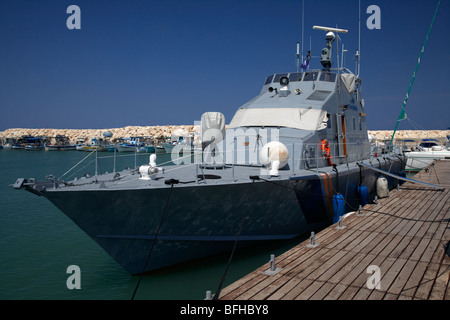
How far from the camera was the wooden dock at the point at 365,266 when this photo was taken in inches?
182

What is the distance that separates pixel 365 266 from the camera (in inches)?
218

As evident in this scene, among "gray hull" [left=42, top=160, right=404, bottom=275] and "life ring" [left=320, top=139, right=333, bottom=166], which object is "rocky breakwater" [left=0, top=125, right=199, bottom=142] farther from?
"gray hull" [left=42, top=160, right=404, bottom=275]

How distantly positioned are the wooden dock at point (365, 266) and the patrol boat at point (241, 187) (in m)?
1.13

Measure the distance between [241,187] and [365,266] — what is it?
2721 millimetres

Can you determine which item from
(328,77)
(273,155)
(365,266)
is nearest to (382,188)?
(328,77)

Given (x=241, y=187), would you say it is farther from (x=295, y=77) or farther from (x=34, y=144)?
(x=34, y=144)

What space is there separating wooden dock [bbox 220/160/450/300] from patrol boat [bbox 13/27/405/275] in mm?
1125

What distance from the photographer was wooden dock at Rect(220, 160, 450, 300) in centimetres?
462

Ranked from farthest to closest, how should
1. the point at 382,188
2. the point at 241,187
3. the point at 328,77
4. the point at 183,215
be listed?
the point at 382,188
the point at 328,77
the point at 241,187
the point at 183,215

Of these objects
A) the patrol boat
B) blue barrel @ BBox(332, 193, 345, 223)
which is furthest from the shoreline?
blue barrel @ BBox(332, 193, 345, 223)

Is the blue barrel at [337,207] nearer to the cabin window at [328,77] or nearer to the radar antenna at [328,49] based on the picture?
the cabin window at [328,77]

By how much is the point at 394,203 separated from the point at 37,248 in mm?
10502

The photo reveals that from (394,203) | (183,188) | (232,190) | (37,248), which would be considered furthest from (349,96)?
(37,248)

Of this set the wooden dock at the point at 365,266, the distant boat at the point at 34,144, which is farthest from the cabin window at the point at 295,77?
the distant boat at the point at 34,144
